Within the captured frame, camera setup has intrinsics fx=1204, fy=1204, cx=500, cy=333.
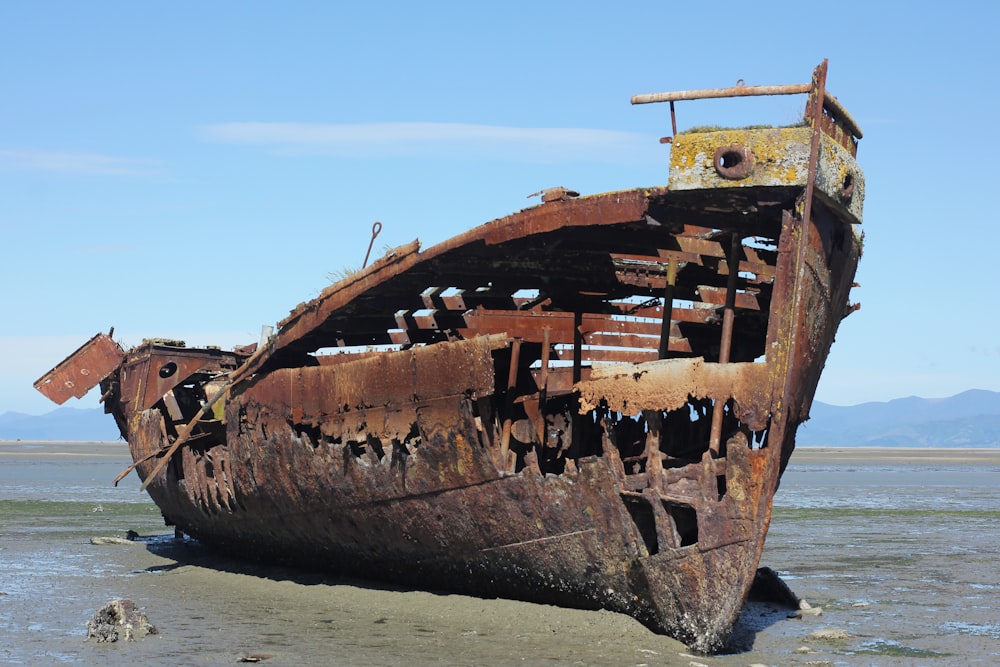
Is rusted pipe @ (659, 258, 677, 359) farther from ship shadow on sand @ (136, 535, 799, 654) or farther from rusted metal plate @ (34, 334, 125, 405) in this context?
rusted metal plate @ (34, 334, 125, 405)

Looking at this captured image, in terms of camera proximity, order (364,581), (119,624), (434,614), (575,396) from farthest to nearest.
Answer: (364,581) → (575,396) → (434,614) → (119,624)

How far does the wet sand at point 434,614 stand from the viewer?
27.6ft

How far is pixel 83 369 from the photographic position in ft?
55.2

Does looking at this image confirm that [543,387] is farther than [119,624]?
Yes

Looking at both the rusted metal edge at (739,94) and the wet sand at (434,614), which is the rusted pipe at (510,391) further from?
the rusted metal edge at (739,94)

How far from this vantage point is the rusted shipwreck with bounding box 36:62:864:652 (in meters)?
8.14

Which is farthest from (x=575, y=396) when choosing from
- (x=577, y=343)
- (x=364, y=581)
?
(x=364, y=581)

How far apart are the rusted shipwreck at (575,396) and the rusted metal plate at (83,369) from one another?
12.1 feet

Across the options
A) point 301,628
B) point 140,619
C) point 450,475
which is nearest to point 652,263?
point 450,475

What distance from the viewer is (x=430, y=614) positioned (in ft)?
32.3

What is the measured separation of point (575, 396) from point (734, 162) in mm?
3181

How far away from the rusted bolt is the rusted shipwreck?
0.01m

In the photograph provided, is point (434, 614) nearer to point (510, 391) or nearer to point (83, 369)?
point (510, 391)

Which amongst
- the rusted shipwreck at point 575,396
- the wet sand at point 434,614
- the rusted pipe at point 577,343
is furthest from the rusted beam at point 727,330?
the rusted pipe at point 577,343
